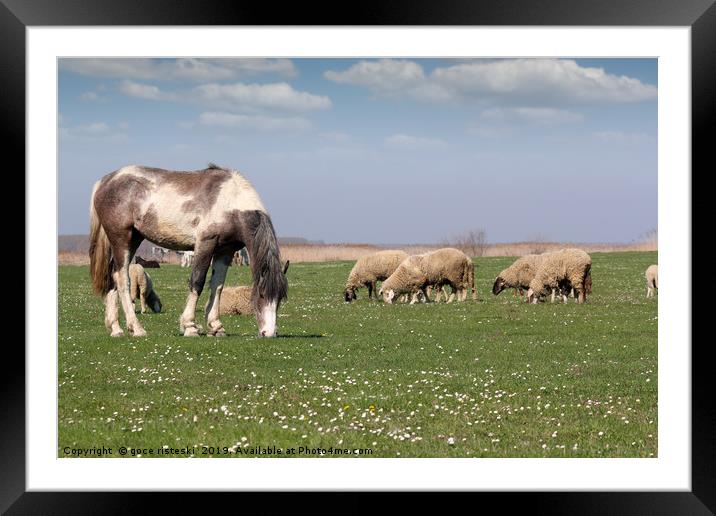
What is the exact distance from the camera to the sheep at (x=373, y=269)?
41656 millimetres

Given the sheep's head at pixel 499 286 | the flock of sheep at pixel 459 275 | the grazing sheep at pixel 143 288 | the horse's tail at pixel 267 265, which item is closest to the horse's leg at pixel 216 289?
the horse's tail at pixel 267 265

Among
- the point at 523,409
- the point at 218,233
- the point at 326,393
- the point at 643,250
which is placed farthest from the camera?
the point at 643,250

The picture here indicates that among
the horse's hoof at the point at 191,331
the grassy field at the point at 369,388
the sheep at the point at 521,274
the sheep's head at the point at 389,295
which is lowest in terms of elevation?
the grassy field at the point at 369,388

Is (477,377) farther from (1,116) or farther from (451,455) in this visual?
(1,116)

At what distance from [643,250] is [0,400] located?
66.8 meters

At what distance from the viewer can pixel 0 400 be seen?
9852 millimetres

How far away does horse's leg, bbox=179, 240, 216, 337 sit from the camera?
20750 mm

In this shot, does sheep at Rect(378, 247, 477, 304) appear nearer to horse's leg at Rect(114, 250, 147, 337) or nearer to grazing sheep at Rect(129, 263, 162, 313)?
grazing sheep at Rect(129, 263, 162, 313)

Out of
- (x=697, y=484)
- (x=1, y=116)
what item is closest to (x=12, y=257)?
(x=1, y=116)

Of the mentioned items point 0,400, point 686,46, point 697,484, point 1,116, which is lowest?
point 697,484

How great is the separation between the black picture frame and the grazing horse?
33.6ft

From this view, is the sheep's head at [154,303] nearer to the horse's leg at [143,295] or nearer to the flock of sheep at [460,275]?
the horse's leg at [143,295]

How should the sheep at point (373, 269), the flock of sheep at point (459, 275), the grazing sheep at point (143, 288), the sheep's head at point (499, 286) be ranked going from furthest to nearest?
the sheep at point (373, 269), the sheep's head at point (499, 286), the flock of sheep at point (459, 275), the grazing sheep at point (143, 288)

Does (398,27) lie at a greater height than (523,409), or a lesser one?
greater
